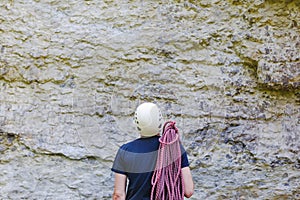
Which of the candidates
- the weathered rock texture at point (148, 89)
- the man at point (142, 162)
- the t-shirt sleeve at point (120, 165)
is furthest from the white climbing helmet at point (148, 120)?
the weathered rock texture at point (148, 89)

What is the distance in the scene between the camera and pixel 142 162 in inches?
63.1

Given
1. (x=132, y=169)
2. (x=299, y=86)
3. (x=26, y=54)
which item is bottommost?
(x=132, y=169)

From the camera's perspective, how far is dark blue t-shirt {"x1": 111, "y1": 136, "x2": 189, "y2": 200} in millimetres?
1598

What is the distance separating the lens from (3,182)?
2.38m

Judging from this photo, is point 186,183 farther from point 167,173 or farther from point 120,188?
point 120,188

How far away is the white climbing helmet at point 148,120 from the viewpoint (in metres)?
1.61

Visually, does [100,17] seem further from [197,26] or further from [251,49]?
[251,49]

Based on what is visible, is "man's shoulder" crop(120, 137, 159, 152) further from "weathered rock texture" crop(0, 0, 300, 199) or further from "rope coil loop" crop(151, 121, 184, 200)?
"weathered rock texture" crop(0, 0, 300, 199)

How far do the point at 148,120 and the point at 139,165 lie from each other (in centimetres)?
16

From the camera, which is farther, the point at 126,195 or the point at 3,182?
the point at 3,182

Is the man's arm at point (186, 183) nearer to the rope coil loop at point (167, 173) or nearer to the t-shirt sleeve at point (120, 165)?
the rope coil loop at point (167, 173)

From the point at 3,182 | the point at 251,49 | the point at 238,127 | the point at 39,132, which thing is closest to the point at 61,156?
the point at 39,132

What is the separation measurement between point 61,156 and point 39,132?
178 millimetres

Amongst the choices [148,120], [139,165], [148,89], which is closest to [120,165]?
[139,165]
